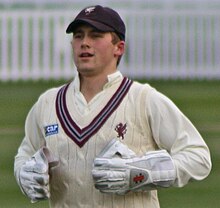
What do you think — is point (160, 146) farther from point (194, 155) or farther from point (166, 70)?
point (166, 70)

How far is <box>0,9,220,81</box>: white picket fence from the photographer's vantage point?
18.8m

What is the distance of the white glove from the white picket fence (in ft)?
40.3

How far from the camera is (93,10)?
6344 millimetres

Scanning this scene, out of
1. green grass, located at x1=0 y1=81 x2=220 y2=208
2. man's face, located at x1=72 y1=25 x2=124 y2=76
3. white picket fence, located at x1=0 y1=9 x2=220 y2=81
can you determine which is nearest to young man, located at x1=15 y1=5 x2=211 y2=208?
man's face, located at x1=72 y1=25 x2=124 y2=76

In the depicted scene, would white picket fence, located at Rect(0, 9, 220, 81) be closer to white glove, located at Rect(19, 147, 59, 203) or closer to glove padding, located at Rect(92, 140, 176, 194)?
white glove, located at Rect(19, 147, 59, 203)

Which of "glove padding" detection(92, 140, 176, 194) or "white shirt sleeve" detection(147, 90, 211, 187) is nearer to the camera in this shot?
"glove padding" detection(92, 140, 176, 194)

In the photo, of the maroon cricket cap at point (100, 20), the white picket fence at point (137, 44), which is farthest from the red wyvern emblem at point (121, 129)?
the white picket fence at point (137, 44)

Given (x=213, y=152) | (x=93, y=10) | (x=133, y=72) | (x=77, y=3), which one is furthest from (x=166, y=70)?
(x=93, y=10)

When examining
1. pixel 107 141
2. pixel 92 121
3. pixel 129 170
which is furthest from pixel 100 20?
pixel 129 170

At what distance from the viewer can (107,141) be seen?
6148mm

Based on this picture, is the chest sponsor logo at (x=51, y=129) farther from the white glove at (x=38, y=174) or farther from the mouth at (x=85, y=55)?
the mouth at (x=85, y=55)

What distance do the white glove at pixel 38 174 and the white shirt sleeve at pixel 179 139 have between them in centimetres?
50

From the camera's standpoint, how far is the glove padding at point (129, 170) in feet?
19.7

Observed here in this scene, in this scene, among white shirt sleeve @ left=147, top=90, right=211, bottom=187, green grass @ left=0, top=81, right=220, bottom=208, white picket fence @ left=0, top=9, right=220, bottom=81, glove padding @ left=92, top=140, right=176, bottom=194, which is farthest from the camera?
white picket fence @ left=0, top=9, right=220, bottom=81
